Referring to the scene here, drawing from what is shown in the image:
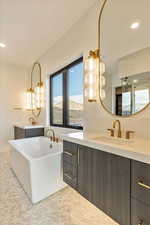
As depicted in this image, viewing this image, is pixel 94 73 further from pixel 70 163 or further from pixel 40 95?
pixel 40 95

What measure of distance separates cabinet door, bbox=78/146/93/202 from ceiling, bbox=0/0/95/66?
201 centimetres

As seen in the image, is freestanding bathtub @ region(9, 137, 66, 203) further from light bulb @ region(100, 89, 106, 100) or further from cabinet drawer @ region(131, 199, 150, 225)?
cabinet drawer @ region(131, 199, 150, 225)

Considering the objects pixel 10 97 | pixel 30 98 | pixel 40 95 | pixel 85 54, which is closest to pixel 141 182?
pixel 85 54

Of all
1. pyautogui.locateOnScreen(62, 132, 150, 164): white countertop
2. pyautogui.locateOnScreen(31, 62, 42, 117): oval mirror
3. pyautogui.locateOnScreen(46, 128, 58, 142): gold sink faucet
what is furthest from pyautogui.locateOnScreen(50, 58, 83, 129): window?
pyautogui.locateOnScreen(62, 132, 150, 164): white countertop

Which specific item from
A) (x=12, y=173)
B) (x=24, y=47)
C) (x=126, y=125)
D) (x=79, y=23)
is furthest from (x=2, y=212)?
(x=24, y=47)

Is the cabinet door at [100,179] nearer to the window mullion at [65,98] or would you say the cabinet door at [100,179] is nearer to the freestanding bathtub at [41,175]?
the freestanding bathtub at [41,175]

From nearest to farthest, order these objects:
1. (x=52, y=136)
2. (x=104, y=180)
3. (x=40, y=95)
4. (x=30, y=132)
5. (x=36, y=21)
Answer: (x=104, y=180) < (x=36, y=21) < (x=52, y=136) < (x=30, y=132) < (x=40, y=95)

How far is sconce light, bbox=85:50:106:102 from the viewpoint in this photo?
1753 millimetres

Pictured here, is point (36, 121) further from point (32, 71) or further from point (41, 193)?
point (41, 193)

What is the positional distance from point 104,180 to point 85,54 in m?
1.74

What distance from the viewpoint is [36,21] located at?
2.27m

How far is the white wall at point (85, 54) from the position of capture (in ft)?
4.50

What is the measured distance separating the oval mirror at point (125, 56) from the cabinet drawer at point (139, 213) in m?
0.85

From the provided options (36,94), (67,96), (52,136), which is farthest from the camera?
(36,94)
